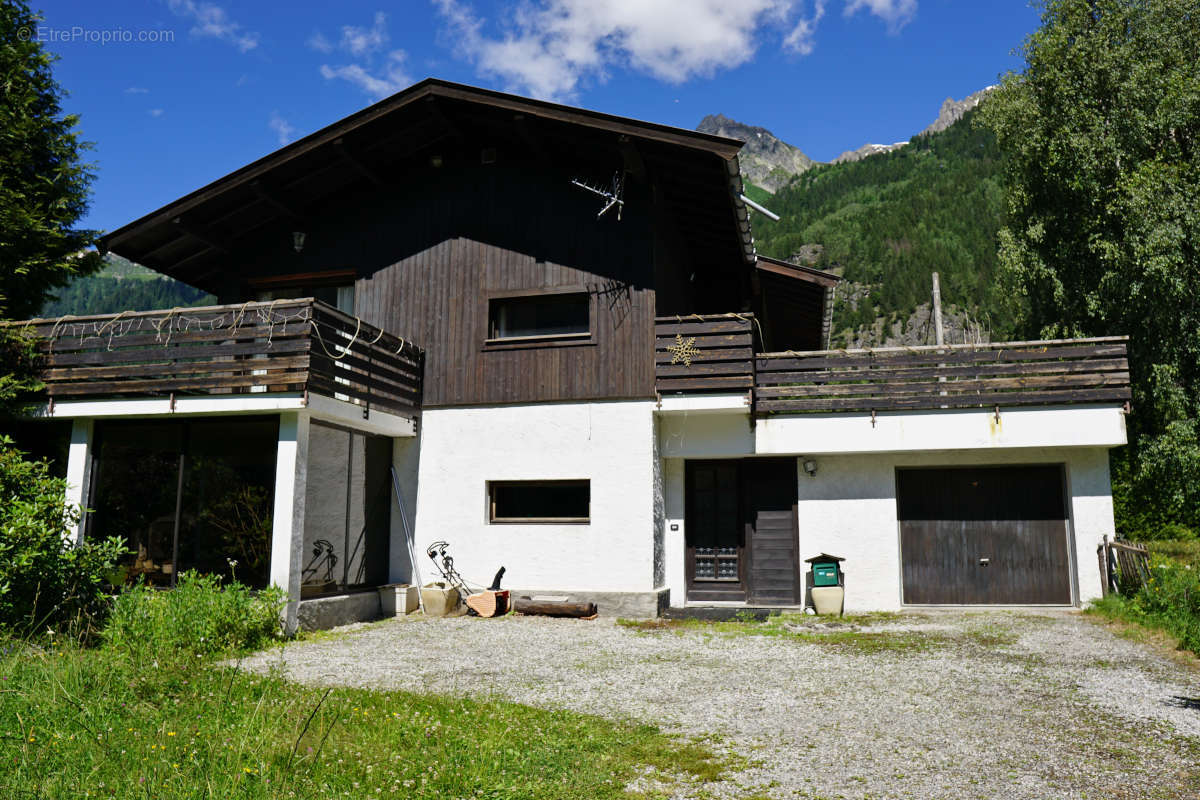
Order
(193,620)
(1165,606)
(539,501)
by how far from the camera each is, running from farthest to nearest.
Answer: (539,501) → (1165,606) → (193,620)

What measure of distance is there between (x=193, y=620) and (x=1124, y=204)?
17762 millimetres

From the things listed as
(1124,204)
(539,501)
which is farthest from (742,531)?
(1124,204)

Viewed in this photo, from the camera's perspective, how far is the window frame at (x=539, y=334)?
12.9 m

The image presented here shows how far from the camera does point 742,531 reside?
44.6 ft

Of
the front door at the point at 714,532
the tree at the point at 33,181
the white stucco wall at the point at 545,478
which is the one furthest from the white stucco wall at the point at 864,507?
the tree at the point at 33,181

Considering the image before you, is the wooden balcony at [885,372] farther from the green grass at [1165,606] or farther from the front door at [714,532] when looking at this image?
the green grass at [1165,606]

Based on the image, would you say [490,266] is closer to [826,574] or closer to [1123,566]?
[826,574]

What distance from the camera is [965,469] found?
13.3 m

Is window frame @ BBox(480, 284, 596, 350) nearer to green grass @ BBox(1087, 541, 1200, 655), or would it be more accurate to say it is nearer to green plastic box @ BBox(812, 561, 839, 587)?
green plastic box @ BBox(812, 561, 839, 587)

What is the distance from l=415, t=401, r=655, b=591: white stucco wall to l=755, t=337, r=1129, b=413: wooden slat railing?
237 cm

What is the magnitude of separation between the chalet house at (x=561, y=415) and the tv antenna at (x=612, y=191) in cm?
9

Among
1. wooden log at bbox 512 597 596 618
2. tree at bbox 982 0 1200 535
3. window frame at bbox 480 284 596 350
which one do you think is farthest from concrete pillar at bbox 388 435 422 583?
tree at bbox 982 0 1200 535

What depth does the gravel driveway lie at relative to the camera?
4.95 metres

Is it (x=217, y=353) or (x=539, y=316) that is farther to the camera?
(x=539, y=316)
